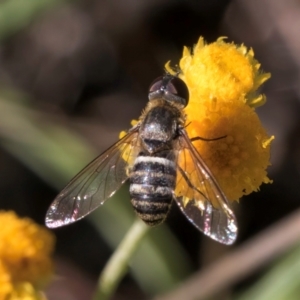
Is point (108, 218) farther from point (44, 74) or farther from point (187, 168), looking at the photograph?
point (44, 74)

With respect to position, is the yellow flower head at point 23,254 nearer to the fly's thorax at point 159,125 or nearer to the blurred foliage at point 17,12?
the fly's thorax at point 159,125

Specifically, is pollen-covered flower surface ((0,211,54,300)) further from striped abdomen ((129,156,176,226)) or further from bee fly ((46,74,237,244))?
striped abdomen ((129,156,176,226))

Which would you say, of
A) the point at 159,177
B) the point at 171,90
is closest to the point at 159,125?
the point at 171,90

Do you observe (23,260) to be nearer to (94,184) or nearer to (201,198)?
(94,184)

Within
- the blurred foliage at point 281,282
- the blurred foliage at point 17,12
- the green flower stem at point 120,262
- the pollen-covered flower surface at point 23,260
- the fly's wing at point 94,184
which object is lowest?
the blurred foliage at point 281,282

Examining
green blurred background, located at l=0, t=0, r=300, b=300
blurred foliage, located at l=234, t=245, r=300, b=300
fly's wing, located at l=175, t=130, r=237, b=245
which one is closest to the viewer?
fly's wing, located at l=175, t=130, r=237, b=245

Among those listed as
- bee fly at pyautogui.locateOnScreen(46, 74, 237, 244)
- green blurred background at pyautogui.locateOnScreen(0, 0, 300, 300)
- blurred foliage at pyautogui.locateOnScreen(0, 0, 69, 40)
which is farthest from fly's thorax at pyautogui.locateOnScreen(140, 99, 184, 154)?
blurred foliage at pyautogui.locateOnScreen(0, 0, 69, 40)

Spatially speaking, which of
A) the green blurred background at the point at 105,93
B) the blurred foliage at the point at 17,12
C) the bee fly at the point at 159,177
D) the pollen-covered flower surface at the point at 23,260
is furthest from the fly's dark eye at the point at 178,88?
the blurred foliage at the point at 17,12

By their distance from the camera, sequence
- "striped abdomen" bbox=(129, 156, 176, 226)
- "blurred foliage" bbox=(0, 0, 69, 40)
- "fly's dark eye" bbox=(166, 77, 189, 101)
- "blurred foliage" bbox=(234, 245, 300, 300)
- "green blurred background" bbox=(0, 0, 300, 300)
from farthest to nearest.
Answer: "green blurred background" bbox=(0, 0, 300, 300)
"blurred foliage" bbox=(0, 0, 69, 40)
"blurred foliage" bbox=(234, 245, 300, 300)
"fly's dark eye" bbox=(166, 77, 189, 101)
"striped abdomen" bbox=(129, 156, 176, 226)
